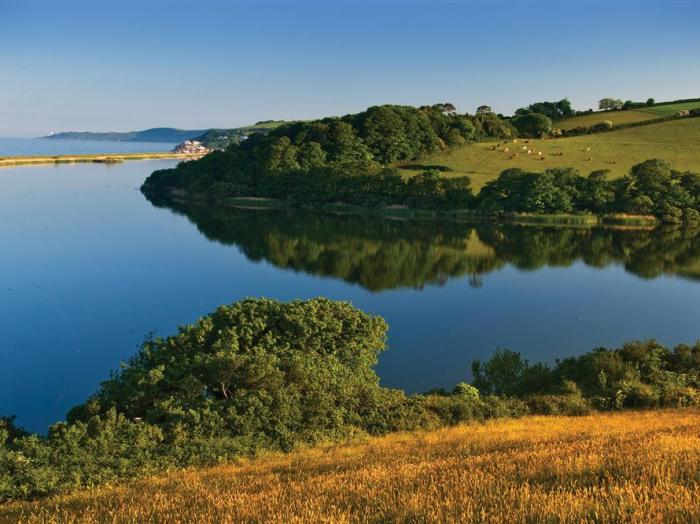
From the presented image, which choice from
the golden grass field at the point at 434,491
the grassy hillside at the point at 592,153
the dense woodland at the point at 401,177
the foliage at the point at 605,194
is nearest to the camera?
the golden grass field at the point at 434,491

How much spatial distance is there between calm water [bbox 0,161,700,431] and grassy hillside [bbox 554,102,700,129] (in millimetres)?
79286

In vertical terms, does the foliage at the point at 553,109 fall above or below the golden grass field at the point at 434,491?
above

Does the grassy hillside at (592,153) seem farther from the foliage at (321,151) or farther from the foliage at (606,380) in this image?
the foliage at (606,380)

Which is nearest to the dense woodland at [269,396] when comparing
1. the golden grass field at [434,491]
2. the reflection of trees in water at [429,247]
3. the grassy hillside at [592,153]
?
the golden grass field at [434,491]

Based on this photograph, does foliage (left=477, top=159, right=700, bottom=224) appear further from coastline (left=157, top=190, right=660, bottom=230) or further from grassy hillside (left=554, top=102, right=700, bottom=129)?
grassy hillside (left=554, top=102, right=700, bottom=129)

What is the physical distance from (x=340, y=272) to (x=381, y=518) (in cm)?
5226

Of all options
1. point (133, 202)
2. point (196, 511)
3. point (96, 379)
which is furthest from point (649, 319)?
point (133, 202)

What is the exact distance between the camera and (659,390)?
2433cm

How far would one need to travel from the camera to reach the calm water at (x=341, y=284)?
34344 millimetres

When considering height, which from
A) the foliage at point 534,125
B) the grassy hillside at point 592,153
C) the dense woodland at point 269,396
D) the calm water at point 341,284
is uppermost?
the foliage at point 534,125

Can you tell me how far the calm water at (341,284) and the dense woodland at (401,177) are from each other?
1000 cm

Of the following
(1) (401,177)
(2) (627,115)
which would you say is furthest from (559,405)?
(2) (627,115)

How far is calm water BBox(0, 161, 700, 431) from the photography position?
34344 millimetres

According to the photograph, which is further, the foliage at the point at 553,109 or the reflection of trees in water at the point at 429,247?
the foliage at the point at 553,109
